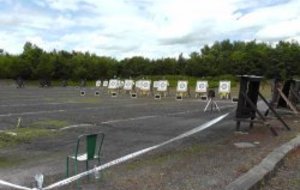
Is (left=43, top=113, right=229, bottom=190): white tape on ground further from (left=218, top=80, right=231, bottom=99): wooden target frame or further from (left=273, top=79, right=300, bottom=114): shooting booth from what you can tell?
(left=218, top=80, right=231, bottom=99): wooden target frame

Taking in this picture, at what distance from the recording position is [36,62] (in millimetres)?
102062

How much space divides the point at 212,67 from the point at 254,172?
9626 centimetres

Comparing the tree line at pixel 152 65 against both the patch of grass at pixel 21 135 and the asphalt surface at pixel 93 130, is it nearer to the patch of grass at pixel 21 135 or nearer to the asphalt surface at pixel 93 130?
the asphalt surface at pixel 93 130

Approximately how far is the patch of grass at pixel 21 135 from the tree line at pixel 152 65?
266ft

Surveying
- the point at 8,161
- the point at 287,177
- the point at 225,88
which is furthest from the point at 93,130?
the point at 225,88

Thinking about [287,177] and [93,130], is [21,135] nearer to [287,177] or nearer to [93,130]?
[93,130]

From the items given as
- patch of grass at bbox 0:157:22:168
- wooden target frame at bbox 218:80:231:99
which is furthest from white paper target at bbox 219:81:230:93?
patch of grass at bbox 0:157:22:168

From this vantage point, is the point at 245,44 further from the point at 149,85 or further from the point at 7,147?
the point at 7,147

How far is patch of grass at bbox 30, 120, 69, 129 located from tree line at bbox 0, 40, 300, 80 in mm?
78303

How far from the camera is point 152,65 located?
111312mm

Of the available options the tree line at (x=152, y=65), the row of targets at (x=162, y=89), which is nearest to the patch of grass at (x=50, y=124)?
the row of targets at (x=162, y=89)

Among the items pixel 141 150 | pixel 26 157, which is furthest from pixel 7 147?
pixel 141 150

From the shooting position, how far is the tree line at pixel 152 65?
99.4 meters

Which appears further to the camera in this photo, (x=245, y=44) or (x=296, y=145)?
(x=245, y=44)
